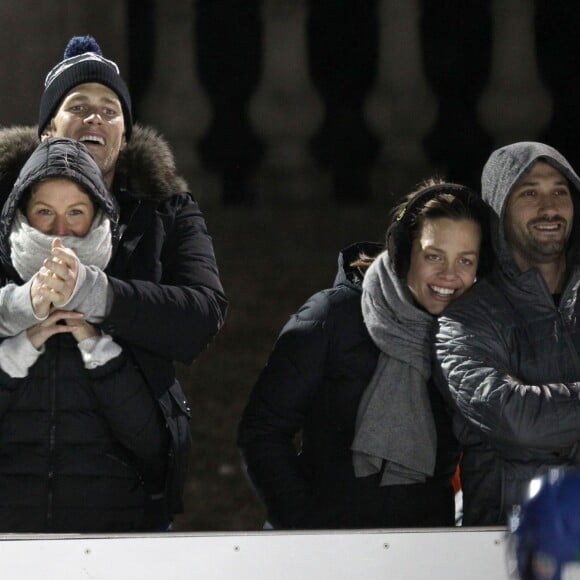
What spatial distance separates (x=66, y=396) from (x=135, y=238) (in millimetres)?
385

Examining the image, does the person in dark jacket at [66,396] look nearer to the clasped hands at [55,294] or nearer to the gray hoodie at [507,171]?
the clasped hands at [55,294]

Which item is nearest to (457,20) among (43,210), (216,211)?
(216,211)

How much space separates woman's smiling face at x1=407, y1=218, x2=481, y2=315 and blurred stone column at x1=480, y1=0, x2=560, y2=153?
94cm

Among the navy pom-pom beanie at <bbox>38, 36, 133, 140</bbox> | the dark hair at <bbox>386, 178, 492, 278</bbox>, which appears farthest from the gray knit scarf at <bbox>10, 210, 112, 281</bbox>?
the dark hair at <bbox>386, 178, 492, 278</bbox>

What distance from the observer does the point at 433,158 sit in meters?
4.25

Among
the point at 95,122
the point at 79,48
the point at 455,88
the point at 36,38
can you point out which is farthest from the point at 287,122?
the point at 95,122

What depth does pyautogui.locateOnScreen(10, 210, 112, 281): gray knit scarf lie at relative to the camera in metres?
2.99

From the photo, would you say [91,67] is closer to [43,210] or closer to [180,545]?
[43,210]

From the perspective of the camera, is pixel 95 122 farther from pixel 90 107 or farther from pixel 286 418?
pixel 286 418

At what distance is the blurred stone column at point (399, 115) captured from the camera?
13.8 feet

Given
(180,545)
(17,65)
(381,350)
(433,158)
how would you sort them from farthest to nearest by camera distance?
(433,158), (17,65), (381,350), (180,545)

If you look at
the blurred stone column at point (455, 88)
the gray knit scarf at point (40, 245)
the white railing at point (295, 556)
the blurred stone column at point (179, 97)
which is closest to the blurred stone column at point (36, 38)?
the blurred stone column at point (179, 97)

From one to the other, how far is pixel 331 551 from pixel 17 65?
1.67m

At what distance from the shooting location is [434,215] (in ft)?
10.8
